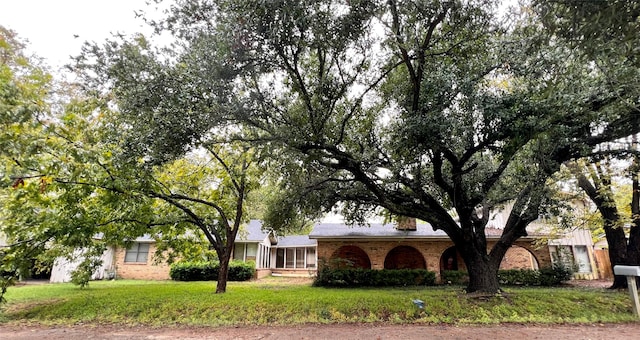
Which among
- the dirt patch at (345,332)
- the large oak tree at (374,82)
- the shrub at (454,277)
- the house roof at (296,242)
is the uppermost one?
the large oak tree at (374,82)

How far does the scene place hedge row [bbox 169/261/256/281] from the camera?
57.9 ft

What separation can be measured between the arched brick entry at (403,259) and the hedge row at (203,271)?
785cm

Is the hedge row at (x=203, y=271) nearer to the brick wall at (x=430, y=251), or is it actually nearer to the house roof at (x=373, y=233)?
the house roof at (x=373, y=233)

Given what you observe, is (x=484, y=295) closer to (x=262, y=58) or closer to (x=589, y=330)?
(x=589, y=330)

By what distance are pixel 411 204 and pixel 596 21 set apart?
7596 mm

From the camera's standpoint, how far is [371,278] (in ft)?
48.6

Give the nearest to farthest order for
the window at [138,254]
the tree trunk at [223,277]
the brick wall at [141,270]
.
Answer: the tree trunk at [223,277] → the brick wall at [141,270] → the window at [138,254]

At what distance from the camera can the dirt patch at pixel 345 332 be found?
671cm

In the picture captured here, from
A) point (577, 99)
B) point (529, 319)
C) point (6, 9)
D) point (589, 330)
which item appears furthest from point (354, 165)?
point (6, 9)

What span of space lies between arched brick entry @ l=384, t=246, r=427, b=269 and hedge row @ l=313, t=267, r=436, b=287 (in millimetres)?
2524

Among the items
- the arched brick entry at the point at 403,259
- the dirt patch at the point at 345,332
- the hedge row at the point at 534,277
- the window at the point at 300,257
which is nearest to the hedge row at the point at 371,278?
the hedge row at the point at 534,277

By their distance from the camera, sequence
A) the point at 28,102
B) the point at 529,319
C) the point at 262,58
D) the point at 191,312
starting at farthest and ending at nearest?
the point at 191,312 < the point at 529,319 < the point at 262,58 < the point at 28,102

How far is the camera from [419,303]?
8656mm

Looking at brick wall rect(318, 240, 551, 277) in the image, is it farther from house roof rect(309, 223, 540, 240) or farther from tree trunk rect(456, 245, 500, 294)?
tree trunk rect(456, 245, 500, 294)
